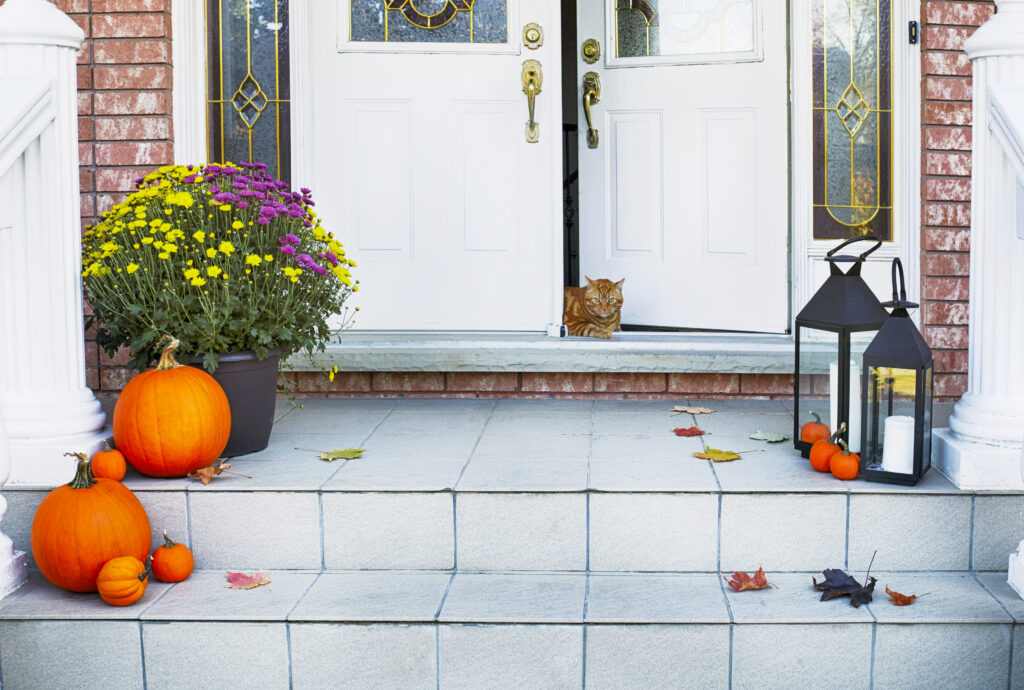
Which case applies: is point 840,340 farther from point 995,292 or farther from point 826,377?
point 995,292

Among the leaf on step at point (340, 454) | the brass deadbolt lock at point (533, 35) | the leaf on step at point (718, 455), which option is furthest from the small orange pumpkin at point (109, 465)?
the brass deadbolt lock at point (533, 35)

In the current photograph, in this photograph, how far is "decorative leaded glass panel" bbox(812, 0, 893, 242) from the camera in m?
3.86

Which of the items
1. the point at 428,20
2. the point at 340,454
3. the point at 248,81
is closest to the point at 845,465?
the point at 340,454

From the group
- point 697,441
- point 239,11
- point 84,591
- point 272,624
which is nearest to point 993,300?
point 697,441

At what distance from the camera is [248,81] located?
3943mm

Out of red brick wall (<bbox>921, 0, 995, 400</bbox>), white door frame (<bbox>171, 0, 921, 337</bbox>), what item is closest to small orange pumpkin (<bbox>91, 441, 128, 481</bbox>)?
white door frame (<bbox>171, 0, 921, 337</bbox>)

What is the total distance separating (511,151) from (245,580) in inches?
80.1

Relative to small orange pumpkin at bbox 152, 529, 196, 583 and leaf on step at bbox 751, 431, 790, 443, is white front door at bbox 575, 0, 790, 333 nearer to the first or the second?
leaf on step at bbox 751, 431, 790, 443

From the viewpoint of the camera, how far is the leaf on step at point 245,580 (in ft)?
8.50

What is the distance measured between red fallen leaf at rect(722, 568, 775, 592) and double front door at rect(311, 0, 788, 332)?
1697 mm

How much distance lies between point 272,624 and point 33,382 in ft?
3.24

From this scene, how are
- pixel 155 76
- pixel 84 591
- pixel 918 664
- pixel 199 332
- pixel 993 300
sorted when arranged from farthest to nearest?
pixel 155 76, pixel 199 332, pixel 993 300, pixel 84 591, pixel 918 664

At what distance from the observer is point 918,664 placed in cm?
236

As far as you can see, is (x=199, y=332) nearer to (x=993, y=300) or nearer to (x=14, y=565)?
(x=14, y=565)
